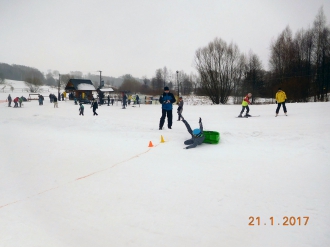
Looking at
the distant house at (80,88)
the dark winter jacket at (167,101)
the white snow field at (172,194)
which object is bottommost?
the white snow field at (172,194)

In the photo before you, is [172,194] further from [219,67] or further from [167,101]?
[219,67]

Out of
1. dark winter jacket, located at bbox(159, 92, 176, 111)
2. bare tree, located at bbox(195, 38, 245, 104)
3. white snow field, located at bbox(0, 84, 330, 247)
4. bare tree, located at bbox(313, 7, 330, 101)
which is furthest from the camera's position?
bare tree, located at bbox(195, 38, 245, 104)

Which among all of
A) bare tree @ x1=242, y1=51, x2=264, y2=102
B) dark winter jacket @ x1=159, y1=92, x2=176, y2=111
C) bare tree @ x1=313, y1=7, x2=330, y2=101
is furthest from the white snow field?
bare tree @ x1=242, y1=51, x2=264, y2=102

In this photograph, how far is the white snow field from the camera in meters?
3.64

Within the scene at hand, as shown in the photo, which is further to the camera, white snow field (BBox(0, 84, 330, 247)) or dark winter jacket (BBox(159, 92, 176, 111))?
dark winter jacket (BBox(159, 92, 176, 111))

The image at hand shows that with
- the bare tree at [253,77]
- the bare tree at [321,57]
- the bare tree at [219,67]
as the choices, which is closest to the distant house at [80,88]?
the bare tree at [219,67]

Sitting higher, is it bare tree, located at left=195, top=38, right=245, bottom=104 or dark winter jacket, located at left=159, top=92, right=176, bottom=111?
bare tree, located at left=195, top=38, right=245, bottom=104

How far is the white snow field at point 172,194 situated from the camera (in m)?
3.64

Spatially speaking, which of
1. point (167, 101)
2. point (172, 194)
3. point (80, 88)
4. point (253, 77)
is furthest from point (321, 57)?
point (80, 88)

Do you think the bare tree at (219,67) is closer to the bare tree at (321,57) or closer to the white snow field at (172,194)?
the bare tree at (321,57)

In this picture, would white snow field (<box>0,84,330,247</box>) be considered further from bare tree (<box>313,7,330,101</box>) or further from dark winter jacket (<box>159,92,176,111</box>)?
bare tree (<box>313,7,330,101</box>)

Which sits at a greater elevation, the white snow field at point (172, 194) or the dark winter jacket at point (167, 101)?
the dark winter jacket at point (167, 101)

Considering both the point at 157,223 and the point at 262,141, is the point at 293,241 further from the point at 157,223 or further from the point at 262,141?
the point at 262,141

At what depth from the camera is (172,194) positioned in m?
4.85
